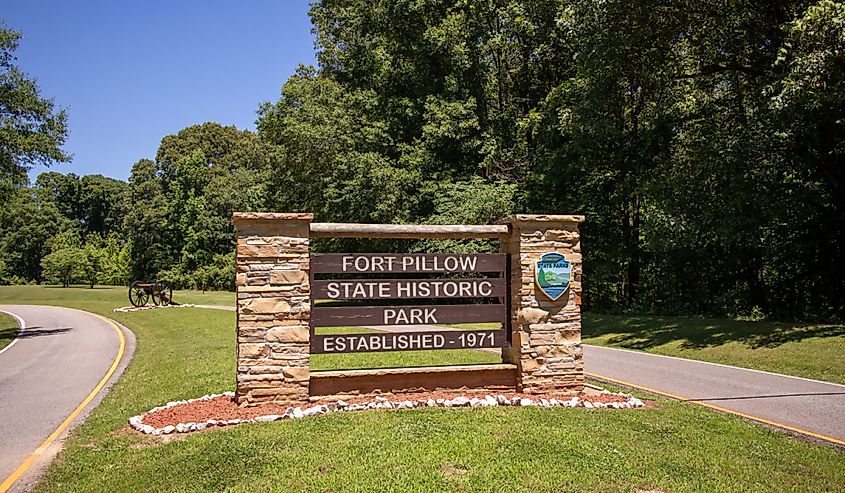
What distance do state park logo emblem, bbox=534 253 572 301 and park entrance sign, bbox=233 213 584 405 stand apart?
0.01 metres

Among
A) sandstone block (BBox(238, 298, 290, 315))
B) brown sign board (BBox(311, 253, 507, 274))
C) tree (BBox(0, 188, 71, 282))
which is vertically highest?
tree (BBox(0, 188, 71, 282))

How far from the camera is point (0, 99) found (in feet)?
68.3

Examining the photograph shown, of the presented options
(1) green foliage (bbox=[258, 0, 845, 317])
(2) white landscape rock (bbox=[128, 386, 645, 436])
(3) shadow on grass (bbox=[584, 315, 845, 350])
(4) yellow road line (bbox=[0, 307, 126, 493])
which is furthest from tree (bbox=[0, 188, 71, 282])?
(2) white landscape rock (bbox=[128, 386, 645, 436])

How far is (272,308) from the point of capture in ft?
25.0

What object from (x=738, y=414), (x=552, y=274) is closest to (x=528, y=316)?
(x=552, y=274)

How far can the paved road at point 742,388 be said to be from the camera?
7924mm

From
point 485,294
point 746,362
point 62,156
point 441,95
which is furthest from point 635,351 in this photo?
point 62,156

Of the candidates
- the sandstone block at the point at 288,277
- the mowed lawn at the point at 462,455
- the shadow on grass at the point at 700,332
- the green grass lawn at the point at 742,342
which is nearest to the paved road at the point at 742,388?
the mowed lawn at the point at 462,455

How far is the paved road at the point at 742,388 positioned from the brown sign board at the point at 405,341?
3156 mm

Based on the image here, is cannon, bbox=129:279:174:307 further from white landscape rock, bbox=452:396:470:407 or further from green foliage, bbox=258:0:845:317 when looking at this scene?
white landscape rock, bbox=452:396:470:407

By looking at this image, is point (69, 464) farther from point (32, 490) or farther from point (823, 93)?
point (823, 93)

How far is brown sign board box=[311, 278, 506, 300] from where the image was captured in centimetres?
791

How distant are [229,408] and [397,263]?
2.67 meters

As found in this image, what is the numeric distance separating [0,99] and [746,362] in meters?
23.0
